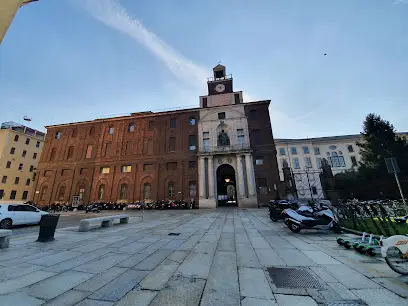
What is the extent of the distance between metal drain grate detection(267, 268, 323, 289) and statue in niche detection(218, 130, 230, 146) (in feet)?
72.6

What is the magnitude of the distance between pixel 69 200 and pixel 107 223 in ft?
76.3

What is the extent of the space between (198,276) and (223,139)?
22889 mm

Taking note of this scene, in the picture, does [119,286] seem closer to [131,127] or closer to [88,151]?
[131,127]

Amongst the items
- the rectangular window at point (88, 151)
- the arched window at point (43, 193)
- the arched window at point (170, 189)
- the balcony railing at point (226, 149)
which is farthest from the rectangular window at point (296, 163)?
the arched window at point (43, 193)

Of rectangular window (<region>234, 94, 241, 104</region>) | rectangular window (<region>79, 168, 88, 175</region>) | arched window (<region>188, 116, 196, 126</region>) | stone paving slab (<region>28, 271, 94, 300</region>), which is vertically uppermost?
rectangular window (<region>234, 94, 241, 104</region>)

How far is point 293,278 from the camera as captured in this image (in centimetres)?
294

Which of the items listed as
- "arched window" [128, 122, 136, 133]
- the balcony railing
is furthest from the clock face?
"arched window" [128, 122, 136, 133]

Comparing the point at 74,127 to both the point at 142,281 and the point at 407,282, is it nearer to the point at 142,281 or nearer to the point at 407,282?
the point at 142,281

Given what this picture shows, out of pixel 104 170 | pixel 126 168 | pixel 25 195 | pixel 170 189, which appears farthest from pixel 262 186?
pixel 25 195

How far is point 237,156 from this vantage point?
23531mm

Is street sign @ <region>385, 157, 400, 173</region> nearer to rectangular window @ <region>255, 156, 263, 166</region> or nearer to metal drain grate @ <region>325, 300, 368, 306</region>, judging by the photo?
metal drain grate @ <region>325, 300, 368, 306</region>

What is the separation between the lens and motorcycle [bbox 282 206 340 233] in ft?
20.9

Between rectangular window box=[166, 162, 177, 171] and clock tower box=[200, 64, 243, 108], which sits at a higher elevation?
clock tower box=[200, 64, 243, 108]

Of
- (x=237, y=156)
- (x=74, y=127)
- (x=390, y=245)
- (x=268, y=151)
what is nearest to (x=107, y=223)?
(x=390, y=245)
